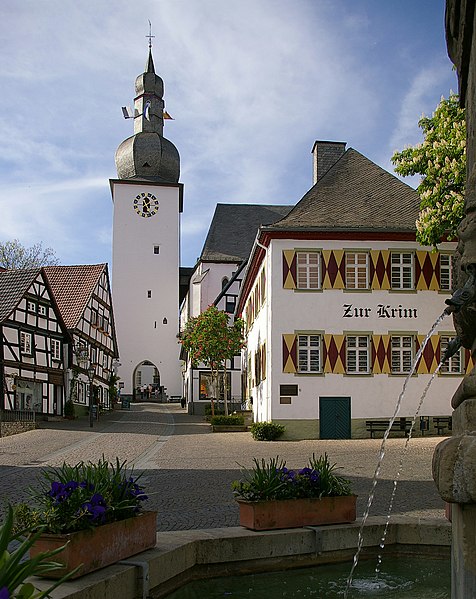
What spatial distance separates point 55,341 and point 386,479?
2438cm

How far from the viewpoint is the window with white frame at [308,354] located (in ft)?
81.5

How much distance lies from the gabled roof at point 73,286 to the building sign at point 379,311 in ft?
55.8

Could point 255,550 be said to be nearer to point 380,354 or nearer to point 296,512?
point 296,512

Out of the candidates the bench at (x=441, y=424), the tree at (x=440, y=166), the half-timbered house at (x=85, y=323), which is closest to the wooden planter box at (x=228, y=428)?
the bench at (x=441, y=424)

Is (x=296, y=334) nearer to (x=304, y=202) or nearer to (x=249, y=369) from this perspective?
(x=304, y=202)

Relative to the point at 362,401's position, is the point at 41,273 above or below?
above

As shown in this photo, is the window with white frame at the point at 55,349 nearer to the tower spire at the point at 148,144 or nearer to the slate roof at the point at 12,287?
the slate roof at the point at 12,287

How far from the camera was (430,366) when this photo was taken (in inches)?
990

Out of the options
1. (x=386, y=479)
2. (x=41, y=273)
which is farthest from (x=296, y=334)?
(x=41, y=273)

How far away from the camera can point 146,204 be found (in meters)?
66.4

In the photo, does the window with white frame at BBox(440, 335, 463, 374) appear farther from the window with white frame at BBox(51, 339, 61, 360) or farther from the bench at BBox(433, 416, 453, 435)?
the window with white frame at BBox(51, 339, 61, 360)

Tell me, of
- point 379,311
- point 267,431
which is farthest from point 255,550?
point 379,311

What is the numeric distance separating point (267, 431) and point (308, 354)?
110 inches

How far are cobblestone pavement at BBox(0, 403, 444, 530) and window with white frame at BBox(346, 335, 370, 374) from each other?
2316mm
